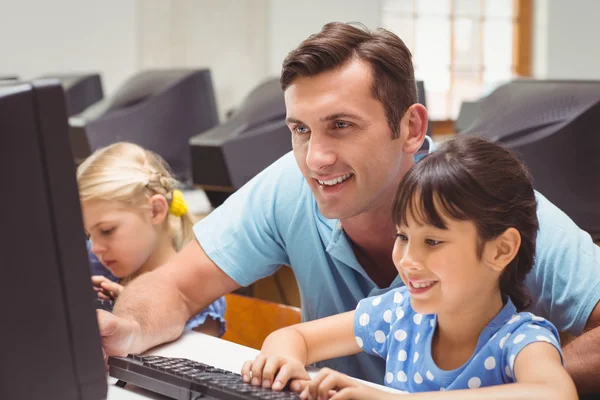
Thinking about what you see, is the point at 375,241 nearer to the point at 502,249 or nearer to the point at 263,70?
the point at 502,249

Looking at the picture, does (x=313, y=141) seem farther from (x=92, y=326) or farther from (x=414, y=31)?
(x=414, y=31)

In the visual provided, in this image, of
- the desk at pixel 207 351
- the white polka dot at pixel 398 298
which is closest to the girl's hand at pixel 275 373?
the desk at pixel 207 351

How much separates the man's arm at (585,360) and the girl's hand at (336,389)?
334 mm

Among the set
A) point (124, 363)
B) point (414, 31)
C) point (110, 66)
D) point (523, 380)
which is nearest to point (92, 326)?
point (124, 363)

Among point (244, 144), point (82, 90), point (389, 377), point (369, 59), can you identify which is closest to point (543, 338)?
point (389, 377)

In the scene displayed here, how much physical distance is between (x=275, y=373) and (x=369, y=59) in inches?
20.3

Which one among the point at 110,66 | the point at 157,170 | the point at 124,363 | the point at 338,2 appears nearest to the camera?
the point at 124,363

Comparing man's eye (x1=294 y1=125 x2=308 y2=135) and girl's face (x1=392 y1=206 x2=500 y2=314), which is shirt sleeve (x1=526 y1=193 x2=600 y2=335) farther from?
man's eye (x1=294 y1=125 x2=308 y2=135)

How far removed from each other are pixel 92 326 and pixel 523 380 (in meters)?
0.48

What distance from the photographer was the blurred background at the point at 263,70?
1.90 m

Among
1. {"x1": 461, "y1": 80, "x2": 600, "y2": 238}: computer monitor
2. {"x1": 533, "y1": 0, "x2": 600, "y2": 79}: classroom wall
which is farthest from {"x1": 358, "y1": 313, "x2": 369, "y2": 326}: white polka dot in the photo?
{"x1": 533, "y1": 0, "x2": 600, "y2": 79}: classroom wall

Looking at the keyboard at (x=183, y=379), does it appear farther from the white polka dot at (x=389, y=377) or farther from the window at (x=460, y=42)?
the window at (x=460, y=42)

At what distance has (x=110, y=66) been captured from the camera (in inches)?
174

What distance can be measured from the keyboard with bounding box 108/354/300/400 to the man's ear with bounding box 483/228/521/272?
0.28m
